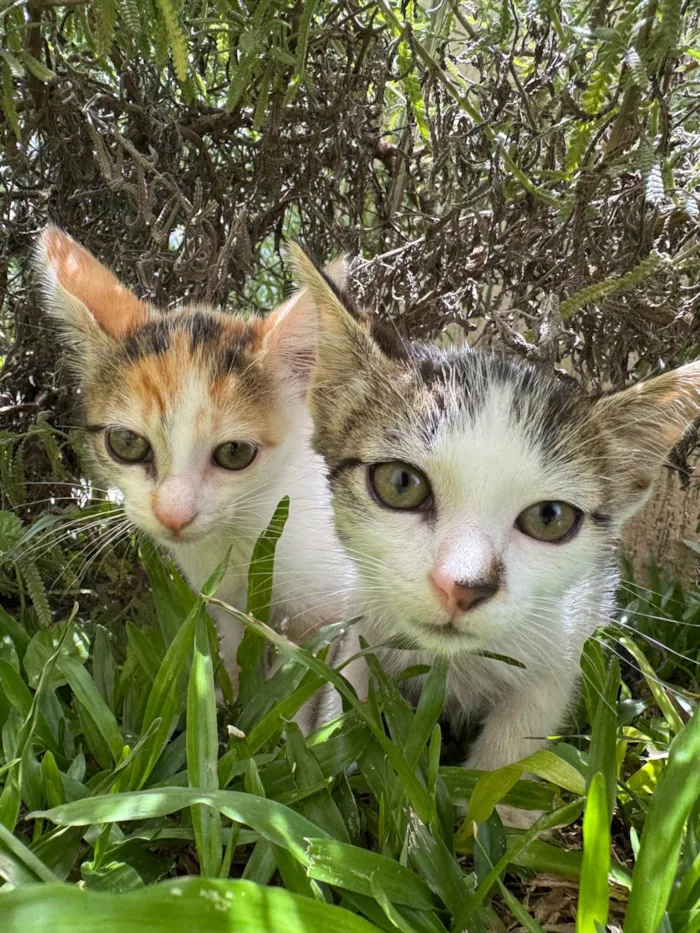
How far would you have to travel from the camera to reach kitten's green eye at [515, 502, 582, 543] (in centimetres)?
108

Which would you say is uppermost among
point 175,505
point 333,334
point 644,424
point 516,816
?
point 333,334

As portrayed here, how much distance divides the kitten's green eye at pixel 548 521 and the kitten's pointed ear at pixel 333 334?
1.33 ft

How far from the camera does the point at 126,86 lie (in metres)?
1.75

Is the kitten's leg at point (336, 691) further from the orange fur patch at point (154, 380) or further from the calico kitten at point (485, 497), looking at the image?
the orange fur patch at point (154, 380)

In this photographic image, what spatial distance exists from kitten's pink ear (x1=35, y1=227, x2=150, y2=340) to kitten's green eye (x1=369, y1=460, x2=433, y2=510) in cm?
82

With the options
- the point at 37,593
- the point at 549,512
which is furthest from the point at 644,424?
the point at 37,593

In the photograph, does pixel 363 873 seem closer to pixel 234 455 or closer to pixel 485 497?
pixel 485 497

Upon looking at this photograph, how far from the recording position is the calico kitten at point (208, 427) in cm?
142

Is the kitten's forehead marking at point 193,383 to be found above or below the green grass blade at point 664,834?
above

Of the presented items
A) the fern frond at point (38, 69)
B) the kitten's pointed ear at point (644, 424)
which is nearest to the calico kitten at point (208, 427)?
the fern frond at point (38, 69)

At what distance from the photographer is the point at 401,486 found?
→ 1115mm

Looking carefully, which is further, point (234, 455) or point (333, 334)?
point (234, 455)

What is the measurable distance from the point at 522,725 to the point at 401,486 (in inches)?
20.5

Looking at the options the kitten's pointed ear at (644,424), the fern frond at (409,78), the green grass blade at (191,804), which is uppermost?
the fern frond at (409,78)
